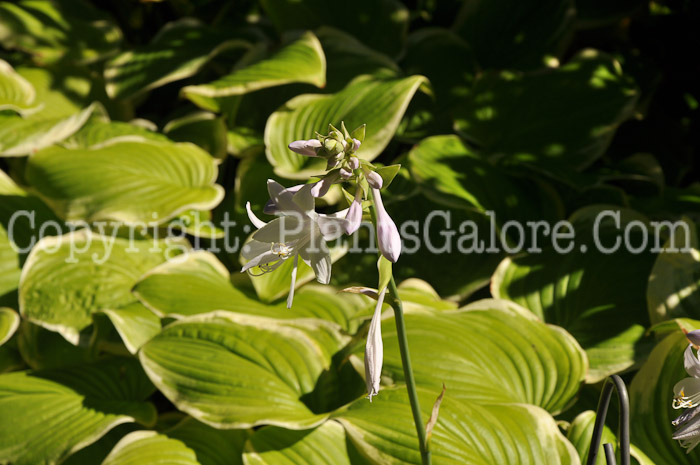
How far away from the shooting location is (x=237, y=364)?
4.71 feet

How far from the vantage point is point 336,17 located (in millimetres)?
2451

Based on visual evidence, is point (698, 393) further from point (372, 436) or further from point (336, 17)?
point (336, 17)

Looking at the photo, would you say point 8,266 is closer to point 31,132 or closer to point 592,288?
point 31,132

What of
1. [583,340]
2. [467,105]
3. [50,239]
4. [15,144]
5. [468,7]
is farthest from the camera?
[468,7]

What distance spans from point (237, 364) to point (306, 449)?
24cm

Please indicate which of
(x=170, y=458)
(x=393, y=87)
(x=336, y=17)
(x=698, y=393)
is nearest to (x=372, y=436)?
(x=170, y=458)

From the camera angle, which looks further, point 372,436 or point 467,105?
point 467,105

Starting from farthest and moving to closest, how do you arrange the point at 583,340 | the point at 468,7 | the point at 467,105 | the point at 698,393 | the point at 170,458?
the point at 468,7
the point at 467,105
the point at 583,340
the point at 170,458
the point at 698,393

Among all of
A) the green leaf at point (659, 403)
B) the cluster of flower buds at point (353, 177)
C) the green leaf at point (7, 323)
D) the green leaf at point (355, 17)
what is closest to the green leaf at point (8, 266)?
the green leaf at point (7, 323)

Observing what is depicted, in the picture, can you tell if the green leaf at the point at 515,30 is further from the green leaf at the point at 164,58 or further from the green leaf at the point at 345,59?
the green leaf at the point at 164,58

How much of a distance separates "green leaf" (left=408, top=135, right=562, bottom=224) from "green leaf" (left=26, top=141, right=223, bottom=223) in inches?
23.3

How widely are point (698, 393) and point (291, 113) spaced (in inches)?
55.9

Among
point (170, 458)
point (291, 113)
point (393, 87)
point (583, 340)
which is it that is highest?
point (393, 87)

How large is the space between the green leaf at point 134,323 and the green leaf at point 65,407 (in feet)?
0.36
